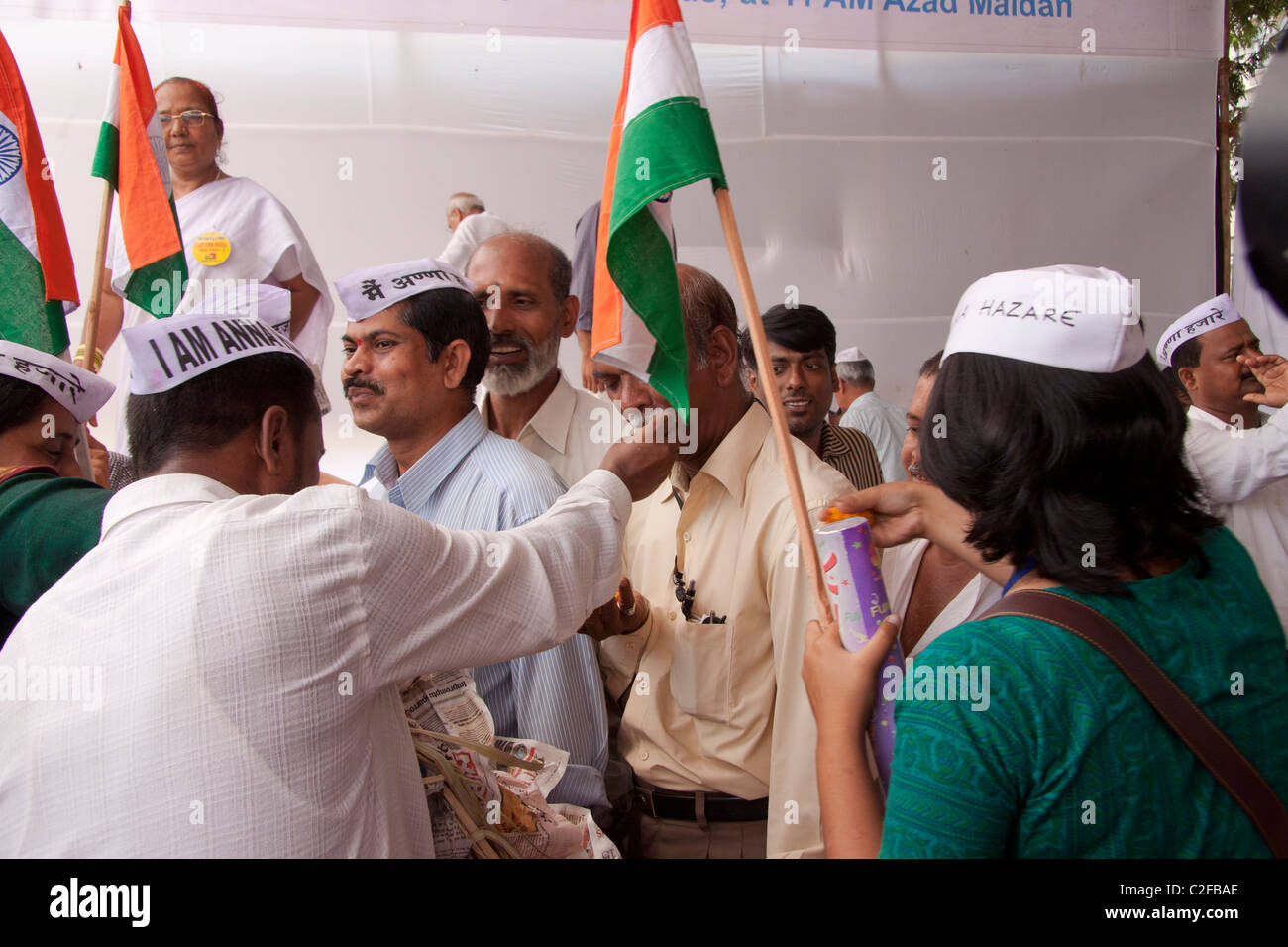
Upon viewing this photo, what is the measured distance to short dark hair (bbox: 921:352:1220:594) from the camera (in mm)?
1353

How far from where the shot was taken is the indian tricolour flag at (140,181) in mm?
3150

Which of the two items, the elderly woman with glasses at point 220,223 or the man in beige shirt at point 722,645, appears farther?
the elderly woman with glasses at point 220,223

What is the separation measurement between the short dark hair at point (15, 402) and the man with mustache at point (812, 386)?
2441 mm

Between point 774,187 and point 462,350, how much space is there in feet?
→ 10.6

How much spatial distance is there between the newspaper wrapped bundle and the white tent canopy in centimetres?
326

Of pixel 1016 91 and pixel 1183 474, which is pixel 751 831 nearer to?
pixel 1183 474

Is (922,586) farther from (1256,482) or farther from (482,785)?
(1256,482)

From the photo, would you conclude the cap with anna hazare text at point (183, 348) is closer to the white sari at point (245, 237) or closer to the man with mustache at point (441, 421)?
the man with mustache at point (441, 421)

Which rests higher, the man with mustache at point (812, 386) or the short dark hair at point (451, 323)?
the short dark hair at point (451, 323)

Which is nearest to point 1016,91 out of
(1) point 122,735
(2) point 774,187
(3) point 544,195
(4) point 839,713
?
(2) point 774,187

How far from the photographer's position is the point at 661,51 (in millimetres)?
1994

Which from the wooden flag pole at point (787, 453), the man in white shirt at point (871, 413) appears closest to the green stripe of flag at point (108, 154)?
the wooden flag pole at point (787, 453)

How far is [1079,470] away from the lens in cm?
137

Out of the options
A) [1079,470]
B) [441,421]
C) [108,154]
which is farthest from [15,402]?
[1079,470]
